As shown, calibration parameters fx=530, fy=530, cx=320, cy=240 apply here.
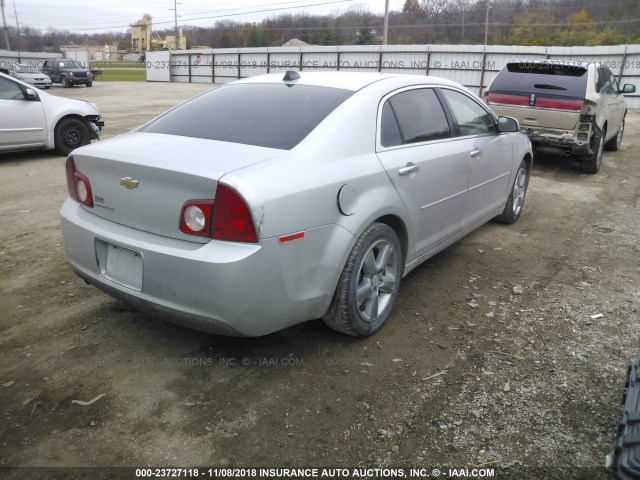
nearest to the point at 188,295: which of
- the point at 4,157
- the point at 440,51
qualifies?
the point at 4,157

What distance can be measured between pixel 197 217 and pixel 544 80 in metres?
7.53

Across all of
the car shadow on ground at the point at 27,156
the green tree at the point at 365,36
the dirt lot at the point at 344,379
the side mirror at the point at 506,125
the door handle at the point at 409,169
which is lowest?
the dirt lot at the point at 344,379

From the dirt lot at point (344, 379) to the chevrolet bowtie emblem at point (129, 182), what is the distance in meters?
1.05

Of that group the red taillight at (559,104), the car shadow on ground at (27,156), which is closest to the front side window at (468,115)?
the red taillight at (559,104)

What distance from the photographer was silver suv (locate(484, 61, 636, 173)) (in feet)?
26.8

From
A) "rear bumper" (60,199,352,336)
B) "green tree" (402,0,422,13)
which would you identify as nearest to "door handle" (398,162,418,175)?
"rear bumper" (60,199,352,336)

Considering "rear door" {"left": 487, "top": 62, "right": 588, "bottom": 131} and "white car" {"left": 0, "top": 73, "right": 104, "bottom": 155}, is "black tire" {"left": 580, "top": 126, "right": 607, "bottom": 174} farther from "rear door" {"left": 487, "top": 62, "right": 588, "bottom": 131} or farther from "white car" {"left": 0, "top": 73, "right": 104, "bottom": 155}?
"white car" {"left": 0, "top": 73, "right": 104, "bottom": 155}

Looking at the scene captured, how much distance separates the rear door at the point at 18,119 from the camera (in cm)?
865

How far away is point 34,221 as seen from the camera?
5801 millimetres

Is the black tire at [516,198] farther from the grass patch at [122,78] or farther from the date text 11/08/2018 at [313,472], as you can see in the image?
the grass patch at [122,78]

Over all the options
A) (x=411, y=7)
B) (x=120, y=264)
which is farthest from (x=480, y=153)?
(x=411, y=7)

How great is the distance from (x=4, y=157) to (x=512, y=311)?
9.18 metres

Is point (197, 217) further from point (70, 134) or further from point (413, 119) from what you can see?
point (70, 134)

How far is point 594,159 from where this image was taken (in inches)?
347
